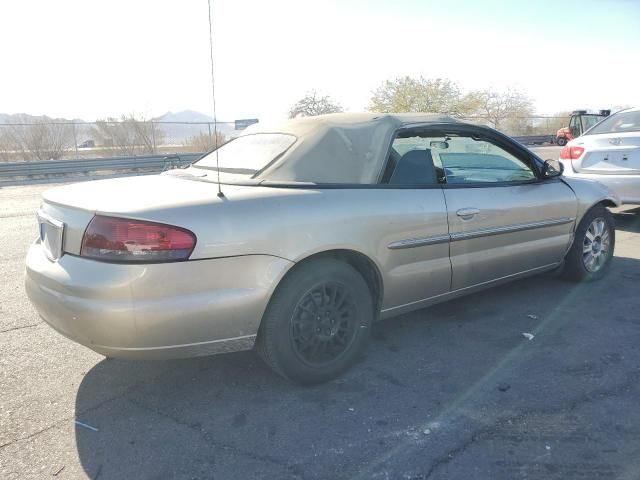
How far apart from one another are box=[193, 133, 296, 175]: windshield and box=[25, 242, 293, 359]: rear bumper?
2.82 feet

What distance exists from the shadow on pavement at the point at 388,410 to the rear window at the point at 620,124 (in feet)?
13.7

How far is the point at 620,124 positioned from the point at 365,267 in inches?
230

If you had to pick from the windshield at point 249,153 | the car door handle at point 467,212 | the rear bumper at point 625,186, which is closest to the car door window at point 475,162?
the car door handle at point 467,212

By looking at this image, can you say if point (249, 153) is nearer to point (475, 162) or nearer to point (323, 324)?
point (323, 324)

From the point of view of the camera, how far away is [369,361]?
A: 11.0 ft

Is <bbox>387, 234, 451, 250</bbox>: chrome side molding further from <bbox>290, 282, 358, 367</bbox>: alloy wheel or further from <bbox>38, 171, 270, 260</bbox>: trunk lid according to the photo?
<bbox>38, 171, 270, 260</bbox>: trunk lid

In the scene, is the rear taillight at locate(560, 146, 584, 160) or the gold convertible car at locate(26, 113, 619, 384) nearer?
the gold convertible car at locate(26, 113, 619, 384)

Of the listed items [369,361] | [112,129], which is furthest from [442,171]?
[112,129]

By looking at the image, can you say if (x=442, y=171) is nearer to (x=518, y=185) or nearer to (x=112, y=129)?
(x=518, y=185)

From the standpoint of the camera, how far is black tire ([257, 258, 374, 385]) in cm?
279

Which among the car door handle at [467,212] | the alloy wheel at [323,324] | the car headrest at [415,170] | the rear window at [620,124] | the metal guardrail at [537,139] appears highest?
the metal guardrail at [537,139]

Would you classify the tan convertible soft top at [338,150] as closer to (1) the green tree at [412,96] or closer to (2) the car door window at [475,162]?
(2) the car door window at [475,162]

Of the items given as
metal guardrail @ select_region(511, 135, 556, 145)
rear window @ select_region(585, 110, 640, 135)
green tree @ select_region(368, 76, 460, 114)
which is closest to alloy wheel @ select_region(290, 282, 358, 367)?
rear window @ select_region(585, 110, 640, 135)

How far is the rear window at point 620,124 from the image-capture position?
6906 mm
